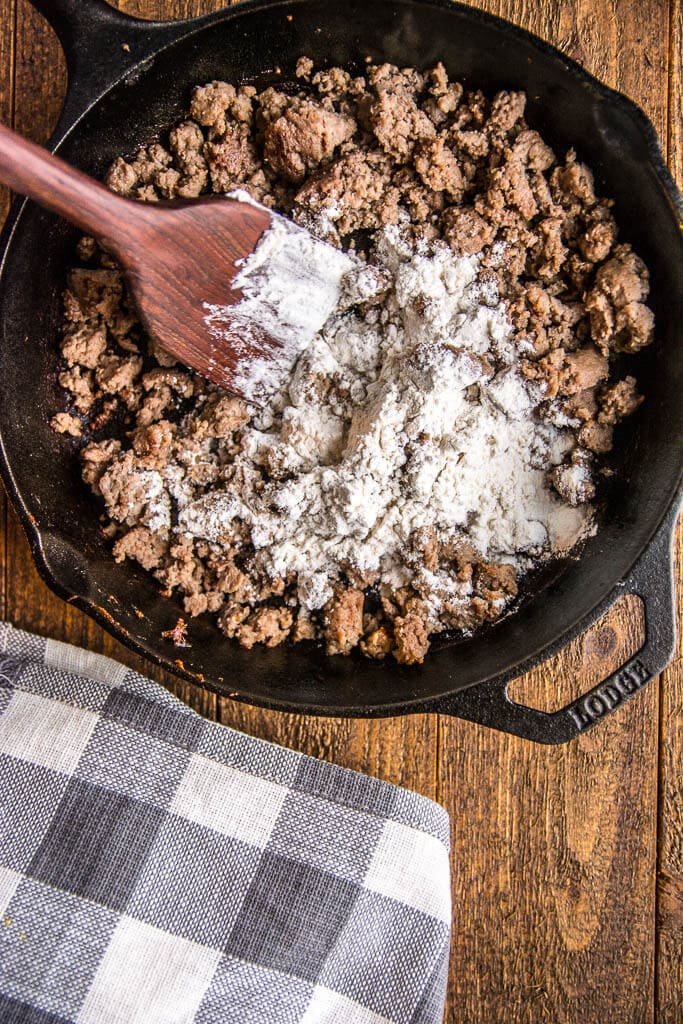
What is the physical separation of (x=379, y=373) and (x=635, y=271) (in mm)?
409

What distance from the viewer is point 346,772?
1.32 metres

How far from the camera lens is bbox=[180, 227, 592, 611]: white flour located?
1.20 meters

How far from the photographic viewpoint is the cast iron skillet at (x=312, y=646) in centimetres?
112

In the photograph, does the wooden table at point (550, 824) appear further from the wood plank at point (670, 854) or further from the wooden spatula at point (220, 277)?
the wooden spatula at point (220, 277)

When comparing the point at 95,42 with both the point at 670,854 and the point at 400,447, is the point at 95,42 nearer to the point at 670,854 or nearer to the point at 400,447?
the point at 400,447

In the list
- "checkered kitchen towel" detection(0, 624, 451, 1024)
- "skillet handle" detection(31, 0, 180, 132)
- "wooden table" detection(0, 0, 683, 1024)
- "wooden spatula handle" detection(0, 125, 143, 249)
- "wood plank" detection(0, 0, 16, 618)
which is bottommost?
"checkered kitchen towel" detection(0, 624, 451, 1024)

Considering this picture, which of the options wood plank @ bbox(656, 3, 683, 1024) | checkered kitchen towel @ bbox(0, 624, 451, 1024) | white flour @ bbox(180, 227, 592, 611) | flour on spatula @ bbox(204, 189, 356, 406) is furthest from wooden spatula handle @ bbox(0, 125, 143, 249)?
wood plank @ bbox(656, 3, 683, 1024)

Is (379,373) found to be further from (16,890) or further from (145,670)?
(16,890)

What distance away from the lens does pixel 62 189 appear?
1.00m

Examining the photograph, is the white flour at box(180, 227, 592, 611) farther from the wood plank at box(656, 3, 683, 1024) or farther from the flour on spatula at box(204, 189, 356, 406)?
the wood plank at box(656, 3, 683, 1024)

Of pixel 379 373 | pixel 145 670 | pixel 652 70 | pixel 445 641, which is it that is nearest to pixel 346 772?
pixel 445 641

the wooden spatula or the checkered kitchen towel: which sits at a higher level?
the wooden spatula

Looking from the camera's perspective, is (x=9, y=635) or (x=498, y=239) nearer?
(x=498, y=239)

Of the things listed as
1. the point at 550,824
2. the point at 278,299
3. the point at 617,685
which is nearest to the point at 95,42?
the point at 278,299
